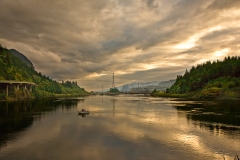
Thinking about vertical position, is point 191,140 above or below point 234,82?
below

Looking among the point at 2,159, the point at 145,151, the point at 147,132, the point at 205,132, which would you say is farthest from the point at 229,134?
the point at 2,159

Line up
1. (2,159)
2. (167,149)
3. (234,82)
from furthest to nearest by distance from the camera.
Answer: (234,82) < (167,149) < (2,159)

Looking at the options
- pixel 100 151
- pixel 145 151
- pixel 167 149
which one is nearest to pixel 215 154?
pixel 167 149

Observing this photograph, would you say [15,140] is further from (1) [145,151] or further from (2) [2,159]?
(1) [145,151]

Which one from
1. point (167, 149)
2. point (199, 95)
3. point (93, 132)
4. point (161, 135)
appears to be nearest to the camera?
point (167, 149)

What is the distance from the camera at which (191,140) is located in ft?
127

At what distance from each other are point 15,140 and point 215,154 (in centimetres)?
3984

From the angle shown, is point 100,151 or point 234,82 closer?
point 100,151

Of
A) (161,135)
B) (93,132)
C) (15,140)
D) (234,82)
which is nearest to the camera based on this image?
(15,140)

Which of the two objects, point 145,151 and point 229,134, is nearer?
point 145,151

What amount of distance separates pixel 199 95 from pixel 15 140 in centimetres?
17609

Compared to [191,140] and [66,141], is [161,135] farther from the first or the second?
[66,141]

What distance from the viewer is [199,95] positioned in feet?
591

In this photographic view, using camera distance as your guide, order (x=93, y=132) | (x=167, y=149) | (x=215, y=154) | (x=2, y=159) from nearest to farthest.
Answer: (x=2, y=159)
(x=215, y=154)
(x=167, y=149)
(x=93, y=132)
